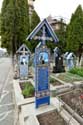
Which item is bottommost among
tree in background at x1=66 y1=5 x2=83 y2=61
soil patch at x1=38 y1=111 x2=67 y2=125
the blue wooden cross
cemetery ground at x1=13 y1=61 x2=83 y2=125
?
soil patch at x1=38 y1=111 x2=67 y2=125

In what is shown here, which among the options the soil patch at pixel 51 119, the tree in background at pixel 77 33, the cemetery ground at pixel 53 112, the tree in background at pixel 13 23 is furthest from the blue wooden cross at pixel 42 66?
the tree in background at pixel 77 33

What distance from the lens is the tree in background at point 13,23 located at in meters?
13.2

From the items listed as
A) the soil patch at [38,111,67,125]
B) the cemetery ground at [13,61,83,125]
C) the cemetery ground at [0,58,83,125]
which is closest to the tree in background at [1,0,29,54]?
the cemetery ground at [0,58,83,125]

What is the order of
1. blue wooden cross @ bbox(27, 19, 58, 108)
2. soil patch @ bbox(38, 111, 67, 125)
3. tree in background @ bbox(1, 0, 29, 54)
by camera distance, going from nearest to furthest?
soil patch @ bbox(38, 111, 67, 125), blue wooden cross @ bbox(27, 19, 58, 108), tree in background @ bbox(1, 0, 29, 54)

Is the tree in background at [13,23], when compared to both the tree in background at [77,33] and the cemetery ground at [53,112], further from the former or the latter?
the cemetery ground at [53,112]

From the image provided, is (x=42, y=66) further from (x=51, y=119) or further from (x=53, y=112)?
(x=51, y=119)

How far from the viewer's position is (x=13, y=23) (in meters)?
13.1

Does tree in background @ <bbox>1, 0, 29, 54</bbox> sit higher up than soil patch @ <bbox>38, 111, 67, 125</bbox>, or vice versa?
tree in background @ <bbox>1, 0, 29, 54</bbox>

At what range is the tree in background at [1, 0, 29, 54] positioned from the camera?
43.4ft

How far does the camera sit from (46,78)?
17.0 ft

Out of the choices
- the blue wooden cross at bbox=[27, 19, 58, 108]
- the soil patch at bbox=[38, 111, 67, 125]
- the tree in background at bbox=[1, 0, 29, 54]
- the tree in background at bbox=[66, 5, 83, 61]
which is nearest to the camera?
the soil patch at bbox=[38, 111, 67, 125]

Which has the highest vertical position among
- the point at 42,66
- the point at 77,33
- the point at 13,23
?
the point at 13,23

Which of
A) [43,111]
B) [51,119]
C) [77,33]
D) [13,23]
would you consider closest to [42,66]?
[43,111]

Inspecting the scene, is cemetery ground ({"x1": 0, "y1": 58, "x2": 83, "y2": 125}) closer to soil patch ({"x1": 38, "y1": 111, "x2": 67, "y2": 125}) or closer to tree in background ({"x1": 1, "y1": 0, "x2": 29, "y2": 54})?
soil patch ({"x1": 38, "y1": 111, "x2": 67, "y2": 125})
